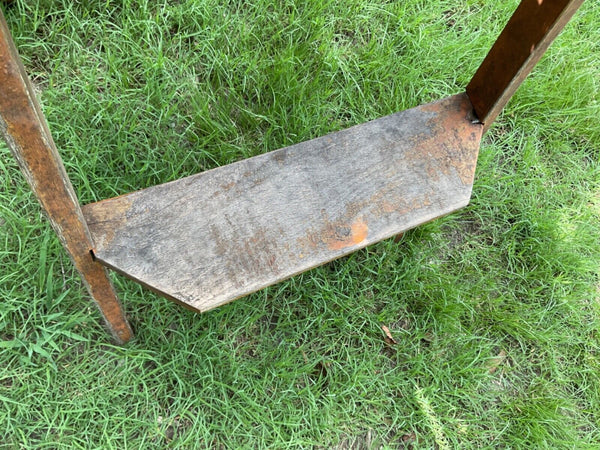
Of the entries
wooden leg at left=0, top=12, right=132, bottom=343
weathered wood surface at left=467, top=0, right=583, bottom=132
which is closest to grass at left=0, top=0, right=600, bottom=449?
wooden leg at left=0, top=12, right=132, bottom=343

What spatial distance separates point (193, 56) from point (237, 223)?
120 cm

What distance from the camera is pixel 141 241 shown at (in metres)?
1.50

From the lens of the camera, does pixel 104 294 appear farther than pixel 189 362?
No

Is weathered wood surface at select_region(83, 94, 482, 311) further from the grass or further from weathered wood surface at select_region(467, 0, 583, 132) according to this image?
the grass

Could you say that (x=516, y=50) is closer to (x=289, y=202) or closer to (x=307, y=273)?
(x=289, y=202)

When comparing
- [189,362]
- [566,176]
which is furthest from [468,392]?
[566,176]

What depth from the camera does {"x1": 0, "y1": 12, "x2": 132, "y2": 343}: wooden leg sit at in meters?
1.06

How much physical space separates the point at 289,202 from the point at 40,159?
729mm

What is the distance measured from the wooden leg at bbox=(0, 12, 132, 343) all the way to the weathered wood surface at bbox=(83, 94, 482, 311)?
0.30 ft

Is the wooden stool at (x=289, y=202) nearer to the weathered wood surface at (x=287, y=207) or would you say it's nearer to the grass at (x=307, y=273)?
the weathered wood surface at (x=287, y=207)

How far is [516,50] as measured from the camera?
5.62 feet

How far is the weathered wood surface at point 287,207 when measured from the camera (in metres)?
1.50

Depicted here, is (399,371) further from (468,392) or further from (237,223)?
(237,223)

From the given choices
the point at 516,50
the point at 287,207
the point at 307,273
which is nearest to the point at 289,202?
the point at 287,207
